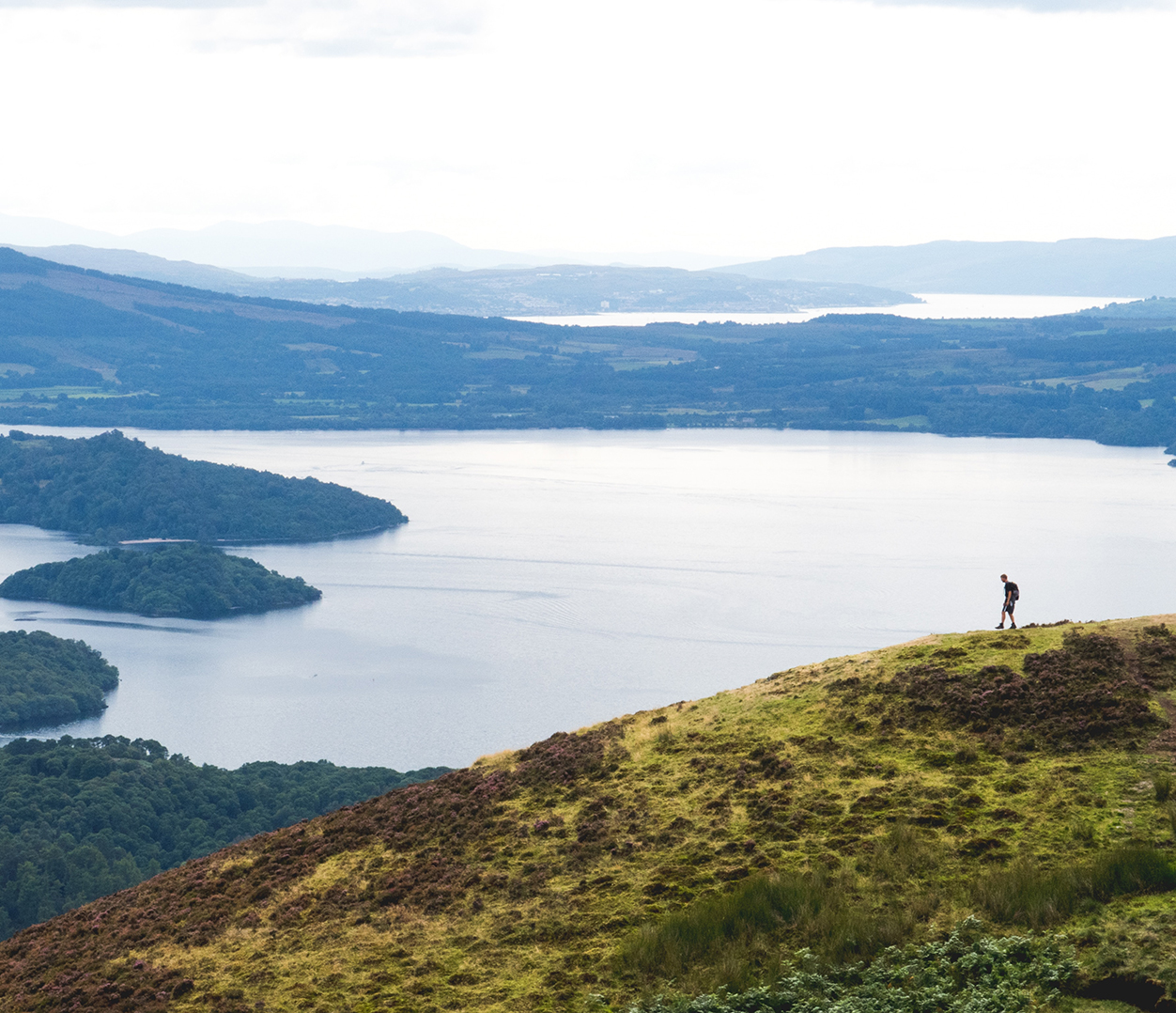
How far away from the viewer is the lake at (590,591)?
238 feet

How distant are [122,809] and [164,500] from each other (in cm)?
9186

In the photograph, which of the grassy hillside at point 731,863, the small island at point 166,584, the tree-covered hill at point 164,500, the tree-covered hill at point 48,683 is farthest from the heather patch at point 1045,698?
the tree-covered hill at point 164,500

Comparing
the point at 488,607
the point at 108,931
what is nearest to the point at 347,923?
the point at 108,931

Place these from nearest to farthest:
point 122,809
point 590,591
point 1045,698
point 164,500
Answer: point 1045,698
point 122,809
point 590,591
point 164,500

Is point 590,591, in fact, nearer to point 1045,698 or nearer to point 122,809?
point 122,809

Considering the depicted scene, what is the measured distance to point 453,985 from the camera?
45.8 feet

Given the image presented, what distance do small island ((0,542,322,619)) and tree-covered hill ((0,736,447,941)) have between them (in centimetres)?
4531

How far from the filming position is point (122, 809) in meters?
47.1

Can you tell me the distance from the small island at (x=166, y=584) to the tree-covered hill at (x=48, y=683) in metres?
19.9

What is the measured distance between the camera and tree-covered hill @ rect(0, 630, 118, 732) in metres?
74.2

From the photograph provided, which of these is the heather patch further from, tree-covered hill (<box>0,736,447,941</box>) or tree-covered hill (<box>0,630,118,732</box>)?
tree-covered hill (<box>0,630,118,732</box>)

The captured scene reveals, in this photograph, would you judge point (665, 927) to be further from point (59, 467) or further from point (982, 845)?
point (59, 467)

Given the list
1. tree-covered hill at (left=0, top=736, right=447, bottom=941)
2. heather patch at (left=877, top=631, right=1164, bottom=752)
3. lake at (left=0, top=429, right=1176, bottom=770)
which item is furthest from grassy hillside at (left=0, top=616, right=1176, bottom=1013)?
lake at (left=0, top=429, right=1176, bottom=770)

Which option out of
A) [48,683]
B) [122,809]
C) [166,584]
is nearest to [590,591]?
[166,584]
